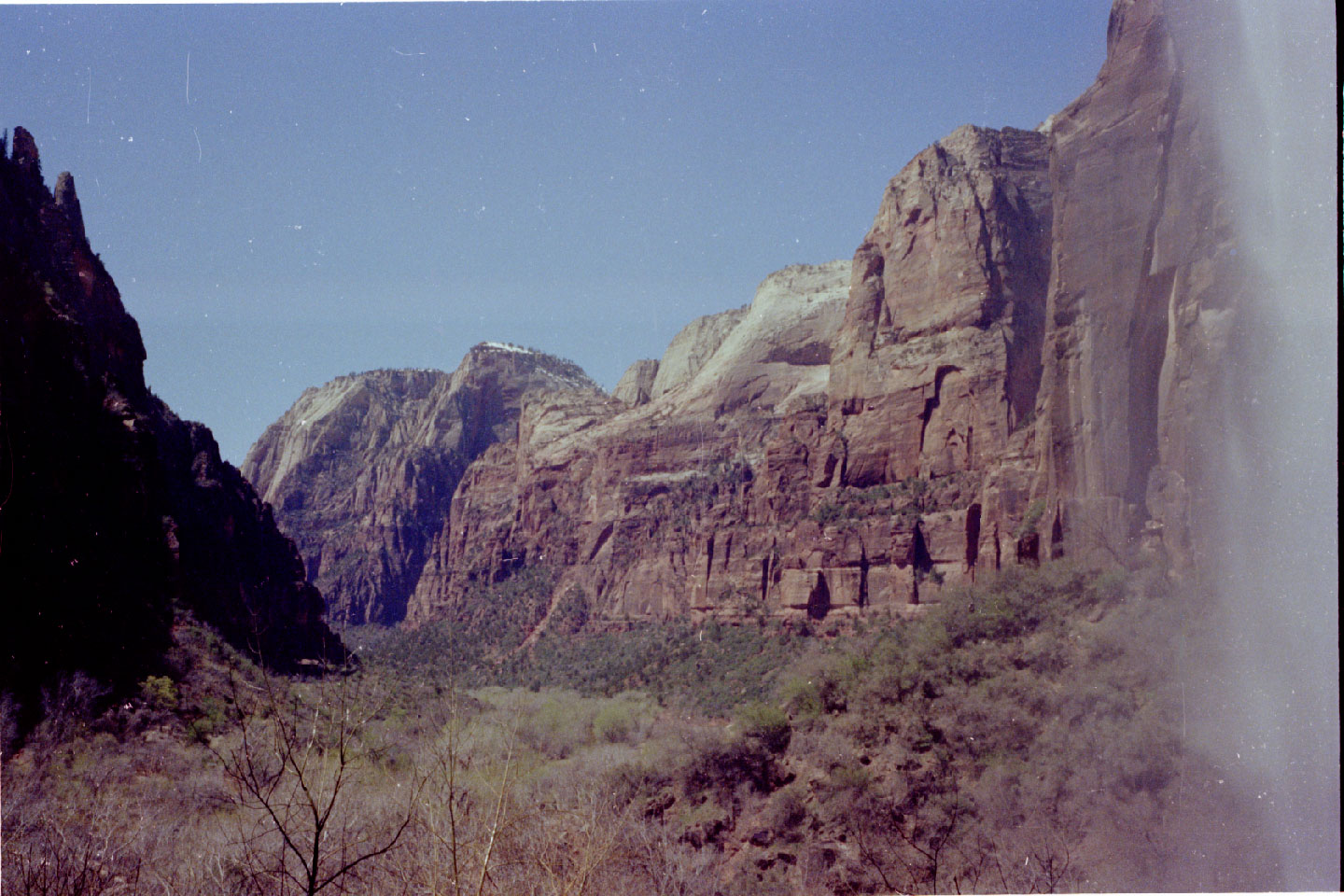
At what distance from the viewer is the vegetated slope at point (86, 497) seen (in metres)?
21.0

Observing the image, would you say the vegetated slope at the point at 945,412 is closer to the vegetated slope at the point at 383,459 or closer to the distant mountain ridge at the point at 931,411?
the distant mountain ridge at the point at 931,411

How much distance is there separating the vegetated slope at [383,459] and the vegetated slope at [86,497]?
74.3 m

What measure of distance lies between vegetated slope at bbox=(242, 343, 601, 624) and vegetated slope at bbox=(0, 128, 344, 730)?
244ft

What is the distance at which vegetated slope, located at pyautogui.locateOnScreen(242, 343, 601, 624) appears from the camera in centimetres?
12549

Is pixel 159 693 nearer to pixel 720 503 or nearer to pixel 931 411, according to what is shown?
pixel 931 411

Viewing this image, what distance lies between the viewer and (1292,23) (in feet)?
44.7

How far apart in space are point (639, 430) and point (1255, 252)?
253 feet

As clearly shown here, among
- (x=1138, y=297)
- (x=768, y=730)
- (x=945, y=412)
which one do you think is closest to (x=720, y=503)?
(x=945, y=412)

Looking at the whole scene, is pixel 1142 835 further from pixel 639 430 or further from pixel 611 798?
pixel 639 430

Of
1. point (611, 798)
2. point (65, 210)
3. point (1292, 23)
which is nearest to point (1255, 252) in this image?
point (1292, 23)

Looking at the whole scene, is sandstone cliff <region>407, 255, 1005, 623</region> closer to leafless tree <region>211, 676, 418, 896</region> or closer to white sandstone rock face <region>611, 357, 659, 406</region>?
white sandstone rock face <region>611, 357, 659, 406</region>

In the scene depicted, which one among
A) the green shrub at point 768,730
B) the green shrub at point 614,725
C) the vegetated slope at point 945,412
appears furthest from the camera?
the green shrub at point 614,725

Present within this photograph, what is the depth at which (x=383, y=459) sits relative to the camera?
14212 cm

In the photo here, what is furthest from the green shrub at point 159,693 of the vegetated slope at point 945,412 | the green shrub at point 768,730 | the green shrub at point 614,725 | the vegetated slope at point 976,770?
the vegetated slope at point 945,412
